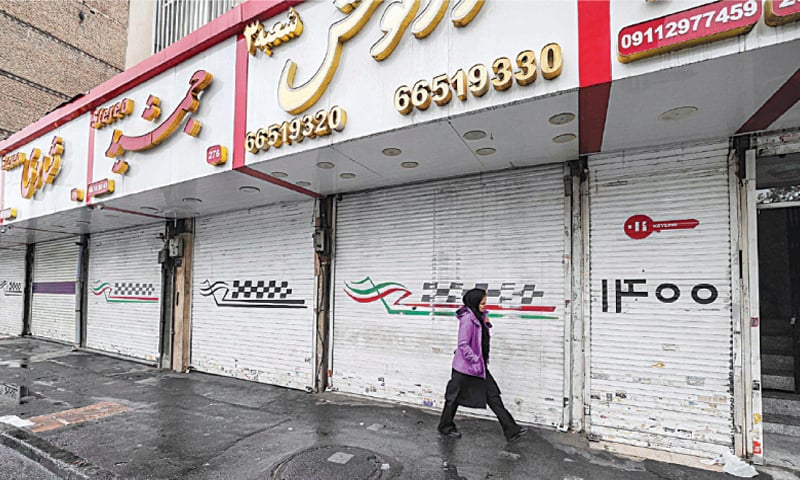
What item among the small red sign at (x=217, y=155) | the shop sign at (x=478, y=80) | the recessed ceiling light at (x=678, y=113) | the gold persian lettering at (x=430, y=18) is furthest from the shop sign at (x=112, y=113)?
the recessed ceiling light at (x=678, y=113)

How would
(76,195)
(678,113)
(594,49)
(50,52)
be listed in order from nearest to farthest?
(594,49) → (678,113) → (76,195) → (50,52)

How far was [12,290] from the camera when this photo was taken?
16375mm

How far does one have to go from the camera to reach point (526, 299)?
582cm

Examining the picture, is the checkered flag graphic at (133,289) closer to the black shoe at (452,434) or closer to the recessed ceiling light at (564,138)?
the black shoe at (452,434)

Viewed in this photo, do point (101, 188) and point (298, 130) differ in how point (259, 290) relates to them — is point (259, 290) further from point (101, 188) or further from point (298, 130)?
point (298, 130)

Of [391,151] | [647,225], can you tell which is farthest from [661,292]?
[391,151]

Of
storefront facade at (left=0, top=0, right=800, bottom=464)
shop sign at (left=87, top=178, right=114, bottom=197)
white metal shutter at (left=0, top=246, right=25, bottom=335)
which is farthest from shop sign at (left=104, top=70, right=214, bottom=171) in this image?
white metal shutter at (left=0, top=246, right=25, bottom=335)

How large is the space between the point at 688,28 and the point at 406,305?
16.0 ft

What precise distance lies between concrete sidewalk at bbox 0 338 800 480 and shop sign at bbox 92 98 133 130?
509 centimetres

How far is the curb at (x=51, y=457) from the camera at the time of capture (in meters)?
4.50

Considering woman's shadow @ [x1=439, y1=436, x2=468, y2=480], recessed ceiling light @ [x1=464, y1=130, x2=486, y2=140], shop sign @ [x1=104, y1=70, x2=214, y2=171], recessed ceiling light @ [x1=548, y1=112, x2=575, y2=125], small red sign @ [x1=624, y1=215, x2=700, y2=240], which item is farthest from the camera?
shop sign @ [x1=104, y1=70, x2=214, y2=171]

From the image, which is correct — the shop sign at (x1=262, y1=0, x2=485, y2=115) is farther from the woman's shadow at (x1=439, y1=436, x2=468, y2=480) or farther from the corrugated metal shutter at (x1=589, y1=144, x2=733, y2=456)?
the woman's shadow at (x1=439, y1=436, x2=468, y2=480)

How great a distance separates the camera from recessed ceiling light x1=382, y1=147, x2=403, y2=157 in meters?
5.30

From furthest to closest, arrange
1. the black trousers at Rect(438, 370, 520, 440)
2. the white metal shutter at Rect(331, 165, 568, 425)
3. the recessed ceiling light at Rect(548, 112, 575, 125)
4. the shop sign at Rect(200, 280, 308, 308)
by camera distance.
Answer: the shop sign at Rect(200, 280, 308, 308)
the white metal shutter at Rect(331, 165, 568, 425)
the black trousers at Rect(438, 370, 520, 440)
the recessed ceiling light at Rect(548, 112, 575, 125)
